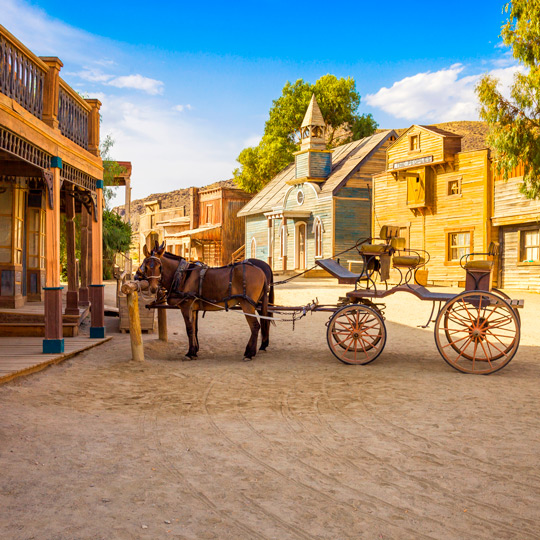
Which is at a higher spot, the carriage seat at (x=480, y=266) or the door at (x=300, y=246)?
the door at (x=300, y=246)

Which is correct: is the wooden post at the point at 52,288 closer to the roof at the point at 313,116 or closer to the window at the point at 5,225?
the window at the point at 5,225

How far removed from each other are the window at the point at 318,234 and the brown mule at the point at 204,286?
22.0 m

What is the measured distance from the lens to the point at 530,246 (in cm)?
2138

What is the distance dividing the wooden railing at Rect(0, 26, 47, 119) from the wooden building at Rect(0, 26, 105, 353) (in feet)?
0.04

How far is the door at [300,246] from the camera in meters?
33.1

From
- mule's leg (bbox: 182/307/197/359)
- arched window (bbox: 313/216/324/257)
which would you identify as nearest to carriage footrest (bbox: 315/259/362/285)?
mule's leg (bbox: 182/307/197/359)

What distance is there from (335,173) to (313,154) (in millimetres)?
1651

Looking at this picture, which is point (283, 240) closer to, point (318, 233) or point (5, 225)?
point (318, 233)

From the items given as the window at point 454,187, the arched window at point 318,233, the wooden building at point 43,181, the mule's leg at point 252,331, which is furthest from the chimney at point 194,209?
the mule's leg at point 252,331

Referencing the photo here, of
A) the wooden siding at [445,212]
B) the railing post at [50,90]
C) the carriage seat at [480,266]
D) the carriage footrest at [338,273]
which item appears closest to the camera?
the carriage seat at [480,266]

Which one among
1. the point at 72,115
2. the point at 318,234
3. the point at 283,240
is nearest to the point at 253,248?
the point at 283,240

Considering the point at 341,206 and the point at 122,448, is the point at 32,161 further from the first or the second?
the point at 341,206

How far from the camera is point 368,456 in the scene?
15.3ft

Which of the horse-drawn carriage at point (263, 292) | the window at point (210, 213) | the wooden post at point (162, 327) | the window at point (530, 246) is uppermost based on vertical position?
the window at point (210, 213)
